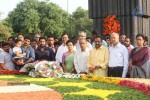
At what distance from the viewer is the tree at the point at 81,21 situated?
77.4 m

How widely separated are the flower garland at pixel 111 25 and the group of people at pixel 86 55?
11.2m

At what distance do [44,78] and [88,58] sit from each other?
122 cm

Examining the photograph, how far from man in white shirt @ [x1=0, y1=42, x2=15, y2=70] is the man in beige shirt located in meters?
2.82

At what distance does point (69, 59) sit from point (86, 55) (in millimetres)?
604

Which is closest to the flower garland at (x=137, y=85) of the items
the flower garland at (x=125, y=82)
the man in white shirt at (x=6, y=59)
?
the flower garland at (x=125, y=82)

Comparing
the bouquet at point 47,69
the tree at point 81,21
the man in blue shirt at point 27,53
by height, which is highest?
the tree at point 81,21

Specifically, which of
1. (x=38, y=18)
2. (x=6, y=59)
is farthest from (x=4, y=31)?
(x=6, y=59)

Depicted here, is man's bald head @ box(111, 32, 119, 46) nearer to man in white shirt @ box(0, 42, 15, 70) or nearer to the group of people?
the group of people

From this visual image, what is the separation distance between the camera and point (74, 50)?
10.3 metres

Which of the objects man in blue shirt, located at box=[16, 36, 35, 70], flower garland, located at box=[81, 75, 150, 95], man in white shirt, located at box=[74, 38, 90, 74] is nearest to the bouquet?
man in white shirt, located at box=[74, 38, 90, 74]

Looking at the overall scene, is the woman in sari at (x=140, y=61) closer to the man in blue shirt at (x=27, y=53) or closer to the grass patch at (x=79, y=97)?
the grass patch at (x=79, y=97)

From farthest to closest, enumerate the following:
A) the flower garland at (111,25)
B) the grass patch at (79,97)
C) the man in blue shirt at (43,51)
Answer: the flower garland at (111,25), the man in blue shirt at (43,51), the grass patch at (79,97)

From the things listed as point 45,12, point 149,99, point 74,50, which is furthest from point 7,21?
point 149,99

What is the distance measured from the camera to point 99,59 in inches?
366
